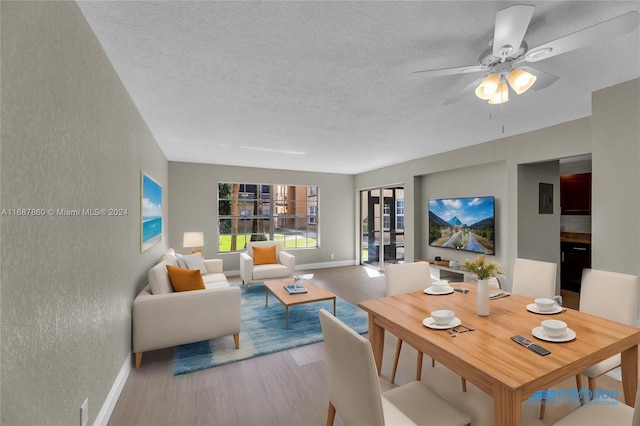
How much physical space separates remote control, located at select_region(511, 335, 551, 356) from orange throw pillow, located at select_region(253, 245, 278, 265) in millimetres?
4333

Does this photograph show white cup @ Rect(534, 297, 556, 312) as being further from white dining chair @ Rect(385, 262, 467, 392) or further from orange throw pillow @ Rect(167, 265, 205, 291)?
orange throw pillow @ Rect(167, 265, 205, 291)

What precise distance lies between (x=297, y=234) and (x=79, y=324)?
18.6ft

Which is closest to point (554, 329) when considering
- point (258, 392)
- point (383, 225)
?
point (258, 392)

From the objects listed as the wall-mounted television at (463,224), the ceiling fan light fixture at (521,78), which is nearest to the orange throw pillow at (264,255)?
the wall-mounted television at (463,224)

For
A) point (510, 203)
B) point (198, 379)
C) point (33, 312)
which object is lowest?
point (198, 379)

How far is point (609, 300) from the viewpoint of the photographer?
204 centimetres

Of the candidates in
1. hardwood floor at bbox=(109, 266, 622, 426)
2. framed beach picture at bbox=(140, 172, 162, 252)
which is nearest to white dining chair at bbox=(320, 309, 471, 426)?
hardwood floor at bbox=(109, 266, 622, 426)

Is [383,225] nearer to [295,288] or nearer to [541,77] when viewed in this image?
[295,288]

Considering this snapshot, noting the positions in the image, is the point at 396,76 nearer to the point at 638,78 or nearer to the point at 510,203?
the point at 638,78

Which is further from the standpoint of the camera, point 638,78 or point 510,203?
point 510,203

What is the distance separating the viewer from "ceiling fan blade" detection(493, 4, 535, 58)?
4.27ft

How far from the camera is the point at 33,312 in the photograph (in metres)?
1.11

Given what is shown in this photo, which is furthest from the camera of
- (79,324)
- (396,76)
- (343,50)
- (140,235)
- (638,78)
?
(140,235)

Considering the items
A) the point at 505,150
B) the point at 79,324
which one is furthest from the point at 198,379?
the point at 505,150
